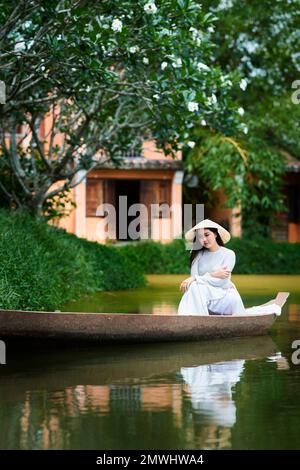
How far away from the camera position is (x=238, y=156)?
104 ft

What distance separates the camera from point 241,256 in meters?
33.0

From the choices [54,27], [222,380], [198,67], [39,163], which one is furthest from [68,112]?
[222,380]

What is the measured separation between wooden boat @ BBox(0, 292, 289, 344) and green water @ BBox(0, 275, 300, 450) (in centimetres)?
14

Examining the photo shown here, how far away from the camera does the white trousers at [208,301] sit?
41.4 ft

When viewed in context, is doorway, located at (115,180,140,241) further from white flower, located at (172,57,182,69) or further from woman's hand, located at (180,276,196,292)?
woman's hand, located at (180,276,196,292)

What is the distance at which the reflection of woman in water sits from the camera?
298 inches

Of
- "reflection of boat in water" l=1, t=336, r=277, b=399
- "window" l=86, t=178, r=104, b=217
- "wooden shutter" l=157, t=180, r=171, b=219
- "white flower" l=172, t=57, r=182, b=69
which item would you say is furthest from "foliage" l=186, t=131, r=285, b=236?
"reflection of boat in water" l=1, t=336, r=277, b=399

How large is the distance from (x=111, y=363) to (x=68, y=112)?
1399cm

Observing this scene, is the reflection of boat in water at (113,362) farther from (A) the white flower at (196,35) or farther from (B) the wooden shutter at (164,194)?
(B) the wooden shutter at (164,194)

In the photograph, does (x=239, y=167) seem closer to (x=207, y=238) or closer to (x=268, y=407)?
(x=207, y=238)

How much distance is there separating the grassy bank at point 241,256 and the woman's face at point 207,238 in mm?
18686

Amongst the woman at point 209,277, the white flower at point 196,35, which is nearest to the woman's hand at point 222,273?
the woman at point 209,277

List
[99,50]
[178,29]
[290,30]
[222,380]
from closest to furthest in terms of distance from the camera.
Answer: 1. [222,380]
2. [99,50]
3. [178,29]
4. [290,30]
